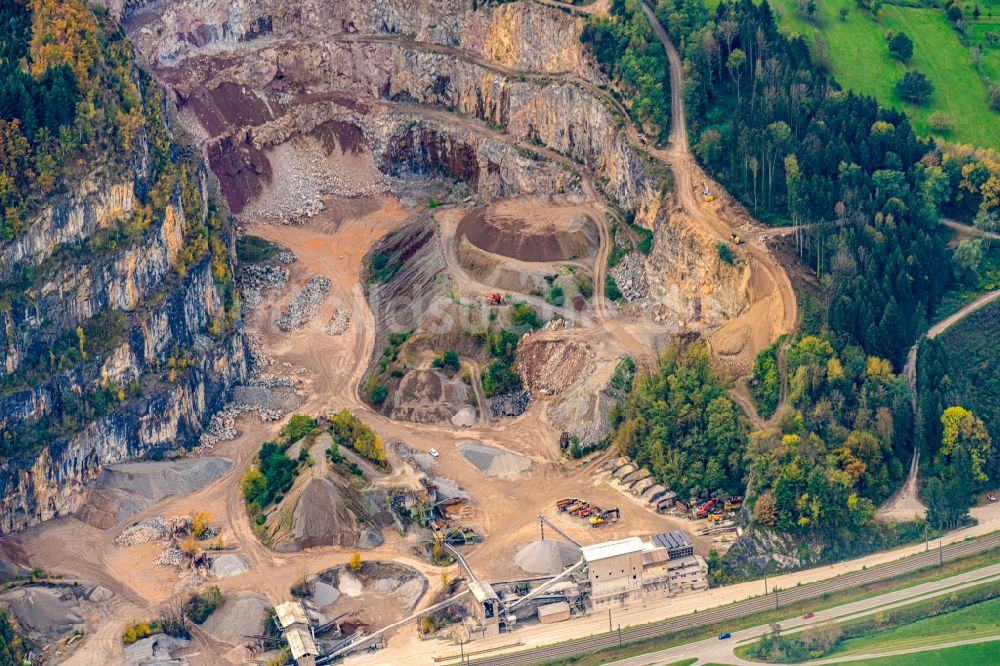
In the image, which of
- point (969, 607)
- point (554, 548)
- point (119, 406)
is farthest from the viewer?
point (119, 406)

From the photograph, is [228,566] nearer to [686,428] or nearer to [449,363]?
[449,363]

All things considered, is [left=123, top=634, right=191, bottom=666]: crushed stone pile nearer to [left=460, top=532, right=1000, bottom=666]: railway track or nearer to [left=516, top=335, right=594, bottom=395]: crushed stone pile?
[left=460, top=532, right=1000, bottom=666]: railway track

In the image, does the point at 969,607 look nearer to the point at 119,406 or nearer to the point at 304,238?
the point at 119,406

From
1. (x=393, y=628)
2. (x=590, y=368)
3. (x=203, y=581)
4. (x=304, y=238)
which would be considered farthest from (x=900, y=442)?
(x=304, y=238)

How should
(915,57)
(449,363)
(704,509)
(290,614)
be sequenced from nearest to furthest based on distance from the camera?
(290,614)
(704,509)
(449,363)
(915,57)

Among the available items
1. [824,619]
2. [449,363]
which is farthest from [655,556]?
[449,363]

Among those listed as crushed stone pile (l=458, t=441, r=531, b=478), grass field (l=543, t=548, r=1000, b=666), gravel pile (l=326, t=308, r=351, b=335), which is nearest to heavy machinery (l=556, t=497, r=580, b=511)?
crushed stone pile (l=458, t=441, r=531, b=478)

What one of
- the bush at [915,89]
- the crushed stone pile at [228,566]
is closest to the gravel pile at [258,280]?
the crushed stone pile at [228,566]
